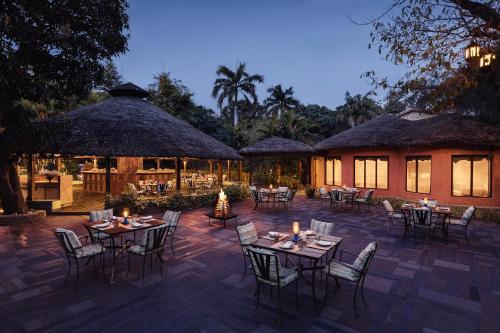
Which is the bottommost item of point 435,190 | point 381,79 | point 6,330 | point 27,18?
point 6,330

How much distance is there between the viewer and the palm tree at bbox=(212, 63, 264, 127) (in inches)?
1208

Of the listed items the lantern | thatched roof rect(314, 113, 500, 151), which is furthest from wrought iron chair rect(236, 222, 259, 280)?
thatched roof rect(314, 113, 500, 151)

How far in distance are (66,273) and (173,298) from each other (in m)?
2.50

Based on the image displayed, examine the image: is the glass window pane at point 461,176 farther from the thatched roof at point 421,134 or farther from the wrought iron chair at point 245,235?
the wrought iron chair at point 245,235

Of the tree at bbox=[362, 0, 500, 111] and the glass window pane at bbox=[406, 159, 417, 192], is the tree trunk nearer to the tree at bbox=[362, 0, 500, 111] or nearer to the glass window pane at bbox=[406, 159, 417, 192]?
the tree at bbox=[362, 0, 500, 111]

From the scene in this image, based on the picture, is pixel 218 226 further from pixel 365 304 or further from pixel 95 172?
pixel 95 172

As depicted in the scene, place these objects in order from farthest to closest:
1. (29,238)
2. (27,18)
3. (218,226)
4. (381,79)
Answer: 1. (218,226)
2. (29,238)
3. (27,18)
4. (381,79)

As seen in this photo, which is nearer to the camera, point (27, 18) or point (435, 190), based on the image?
point (27, 18)

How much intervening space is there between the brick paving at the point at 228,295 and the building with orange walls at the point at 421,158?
5.49 m

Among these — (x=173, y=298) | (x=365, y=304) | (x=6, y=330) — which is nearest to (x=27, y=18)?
(x=6, y=330)

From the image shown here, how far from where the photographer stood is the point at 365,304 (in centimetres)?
418

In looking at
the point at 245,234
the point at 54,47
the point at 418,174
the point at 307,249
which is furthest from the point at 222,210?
the point at 418,174

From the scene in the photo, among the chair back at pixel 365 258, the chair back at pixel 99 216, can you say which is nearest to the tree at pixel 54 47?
the chair back at pixel 99 216

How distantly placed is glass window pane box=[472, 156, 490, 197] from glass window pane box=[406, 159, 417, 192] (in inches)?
88.3
